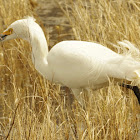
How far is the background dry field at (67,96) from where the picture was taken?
3351 millimetres

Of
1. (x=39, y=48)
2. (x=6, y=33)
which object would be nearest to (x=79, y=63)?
(x=39, y=48)

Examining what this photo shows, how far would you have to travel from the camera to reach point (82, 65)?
13.1 feet

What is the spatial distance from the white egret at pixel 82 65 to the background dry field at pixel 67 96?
0.43 ft

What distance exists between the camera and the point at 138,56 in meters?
3.93

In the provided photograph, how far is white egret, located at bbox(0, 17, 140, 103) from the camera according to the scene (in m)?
3.87

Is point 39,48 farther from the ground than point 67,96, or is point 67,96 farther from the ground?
point 39,48

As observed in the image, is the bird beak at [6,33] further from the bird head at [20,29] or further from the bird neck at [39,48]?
the bird neck at [39,48]

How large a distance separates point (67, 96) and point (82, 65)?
1236 millimetres

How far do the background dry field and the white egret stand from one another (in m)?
0.13

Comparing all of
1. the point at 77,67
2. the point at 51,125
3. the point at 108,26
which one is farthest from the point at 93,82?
the point at 108,26

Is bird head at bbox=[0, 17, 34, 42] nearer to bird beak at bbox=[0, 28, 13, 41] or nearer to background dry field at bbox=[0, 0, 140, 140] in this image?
bird beak at bbox=[0, 28, 13, 41]

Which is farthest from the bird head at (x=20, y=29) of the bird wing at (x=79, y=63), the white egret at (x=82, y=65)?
the bird wing at (x=79, y=63)

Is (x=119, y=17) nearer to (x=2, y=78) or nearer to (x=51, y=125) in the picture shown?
(x=2, y=78)

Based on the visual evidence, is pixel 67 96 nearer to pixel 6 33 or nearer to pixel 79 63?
pixel 6 33
